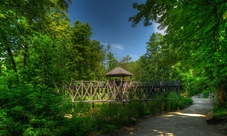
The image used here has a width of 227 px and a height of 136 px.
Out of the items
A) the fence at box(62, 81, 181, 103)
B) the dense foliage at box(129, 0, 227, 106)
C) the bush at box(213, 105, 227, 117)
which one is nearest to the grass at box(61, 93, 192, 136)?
the fence at box(62, 81, 181, 103)

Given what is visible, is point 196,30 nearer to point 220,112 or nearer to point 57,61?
point 57,61

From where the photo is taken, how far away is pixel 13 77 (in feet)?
13.1

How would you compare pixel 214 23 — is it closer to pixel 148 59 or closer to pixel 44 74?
pixel 44 74

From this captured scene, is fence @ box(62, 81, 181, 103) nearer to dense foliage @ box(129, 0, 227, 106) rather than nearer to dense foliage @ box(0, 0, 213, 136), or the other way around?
dense foliage @ box(0, 0, 213, 136)

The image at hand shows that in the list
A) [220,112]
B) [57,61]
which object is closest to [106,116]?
[57,61]

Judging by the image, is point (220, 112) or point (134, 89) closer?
point (220, 112)

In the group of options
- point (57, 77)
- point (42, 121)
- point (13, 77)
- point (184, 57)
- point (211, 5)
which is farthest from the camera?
point (57, 77)

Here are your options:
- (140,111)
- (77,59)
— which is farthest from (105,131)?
(77,59)

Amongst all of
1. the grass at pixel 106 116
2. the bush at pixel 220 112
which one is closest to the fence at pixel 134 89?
the grass at pixel 106 116

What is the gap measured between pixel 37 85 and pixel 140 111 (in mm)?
5803

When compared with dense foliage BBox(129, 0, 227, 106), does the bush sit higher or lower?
lower

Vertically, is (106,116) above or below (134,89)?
below

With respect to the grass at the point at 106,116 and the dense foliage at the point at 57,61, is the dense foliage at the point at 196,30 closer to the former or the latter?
the dense foliage at the point at 57,61

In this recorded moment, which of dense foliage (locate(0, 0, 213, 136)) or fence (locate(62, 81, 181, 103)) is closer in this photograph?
dense foliage (locate(0, 0, 213, 136))
